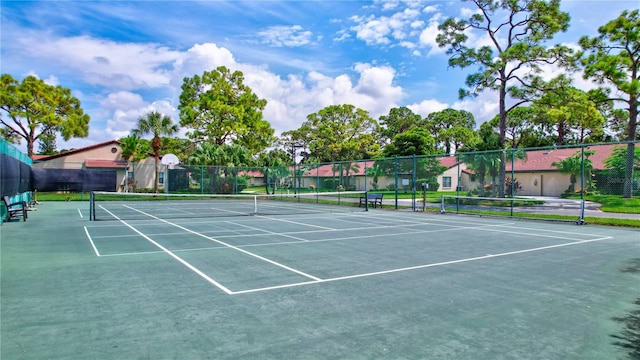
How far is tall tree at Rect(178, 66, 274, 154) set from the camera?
47.9 meters

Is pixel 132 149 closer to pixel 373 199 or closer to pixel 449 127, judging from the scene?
pixel 373 199

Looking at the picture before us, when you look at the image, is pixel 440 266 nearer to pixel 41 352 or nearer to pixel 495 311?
pixel 495 311

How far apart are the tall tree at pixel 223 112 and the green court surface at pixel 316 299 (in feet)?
125

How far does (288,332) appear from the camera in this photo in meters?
4.36

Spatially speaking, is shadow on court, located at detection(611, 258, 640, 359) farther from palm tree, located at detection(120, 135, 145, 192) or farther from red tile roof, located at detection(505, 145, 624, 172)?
palm tree, located at detection(120, 135, 145, 192)

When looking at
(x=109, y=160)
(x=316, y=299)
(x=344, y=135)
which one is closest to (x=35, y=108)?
(x=109, y=160)

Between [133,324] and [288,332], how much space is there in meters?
1.78

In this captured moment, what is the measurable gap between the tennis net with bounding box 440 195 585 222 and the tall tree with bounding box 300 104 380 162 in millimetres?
36788

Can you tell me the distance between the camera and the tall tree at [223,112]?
→ 4791 centimetres

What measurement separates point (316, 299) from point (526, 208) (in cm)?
1757

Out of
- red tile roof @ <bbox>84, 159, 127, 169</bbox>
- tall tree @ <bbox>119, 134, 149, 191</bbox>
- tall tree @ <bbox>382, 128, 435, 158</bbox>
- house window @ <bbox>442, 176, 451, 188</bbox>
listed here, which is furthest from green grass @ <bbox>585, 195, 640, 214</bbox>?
red tile roof @ <bbox>84, 159, 127, 169</bbox>

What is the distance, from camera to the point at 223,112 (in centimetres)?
4784

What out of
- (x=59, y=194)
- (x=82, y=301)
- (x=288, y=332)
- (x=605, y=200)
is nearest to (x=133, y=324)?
(x=82, y=301)

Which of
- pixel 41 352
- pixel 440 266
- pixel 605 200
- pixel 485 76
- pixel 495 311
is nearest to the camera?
pixel 41 352
